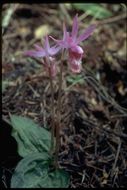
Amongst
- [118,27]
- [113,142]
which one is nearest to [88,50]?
[118,27]

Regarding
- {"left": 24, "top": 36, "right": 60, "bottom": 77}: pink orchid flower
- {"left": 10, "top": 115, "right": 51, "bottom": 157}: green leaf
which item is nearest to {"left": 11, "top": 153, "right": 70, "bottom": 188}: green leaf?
{"left": 10, "top": 115, "right": 51, "bottom": 157}: green leaf

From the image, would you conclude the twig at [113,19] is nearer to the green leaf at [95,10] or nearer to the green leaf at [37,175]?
the green leaf at [95,10]

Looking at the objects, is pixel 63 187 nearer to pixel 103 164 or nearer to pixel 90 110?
pixel 103 164

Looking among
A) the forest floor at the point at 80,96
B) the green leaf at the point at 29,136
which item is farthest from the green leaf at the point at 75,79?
the green leaf at the point at 29,136

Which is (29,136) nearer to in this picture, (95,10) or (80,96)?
(80,96)

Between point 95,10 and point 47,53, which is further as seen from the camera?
point 95,10

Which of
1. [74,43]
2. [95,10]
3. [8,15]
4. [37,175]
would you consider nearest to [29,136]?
[37,175]

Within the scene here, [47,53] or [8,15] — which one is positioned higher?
[8,15]

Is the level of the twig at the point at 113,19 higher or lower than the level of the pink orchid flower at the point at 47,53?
higher
